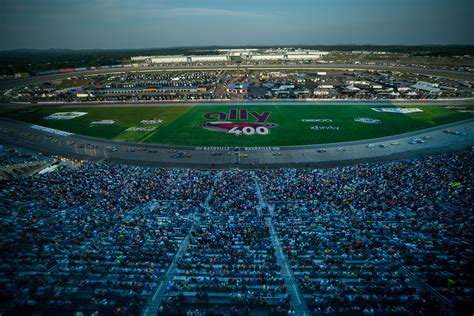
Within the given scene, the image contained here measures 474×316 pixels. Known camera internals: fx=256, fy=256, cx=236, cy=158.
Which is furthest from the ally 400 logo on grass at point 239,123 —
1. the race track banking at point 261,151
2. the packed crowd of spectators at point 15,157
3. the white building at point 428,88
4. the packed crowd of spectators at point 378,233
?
the white building at point 428,88

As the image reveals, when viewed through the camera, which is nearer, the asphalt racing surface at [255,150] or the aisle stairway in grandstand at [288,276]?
the aisle stairway in grandstand at [288,276]

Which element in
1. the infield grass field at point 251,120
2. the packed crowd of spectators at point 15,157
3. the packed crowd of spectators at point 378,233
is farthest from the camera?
the infield grass field at point 251,120

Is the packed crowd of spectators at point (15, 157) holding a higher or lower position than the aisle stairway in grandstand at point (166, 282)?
higher

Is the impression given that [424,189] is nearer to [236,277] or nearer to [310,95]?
[236,277]

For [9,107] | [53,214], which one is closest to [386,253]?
[53,214]

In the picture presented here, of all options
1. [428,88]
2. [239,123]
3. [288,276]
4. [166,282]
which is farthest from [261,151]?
[428,88]

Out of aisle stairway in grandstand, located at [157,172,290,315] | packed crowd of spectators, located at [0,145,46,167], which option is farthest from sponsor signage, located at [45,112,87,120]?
aisle stairway in grandstand, located at [157,172,290,315]

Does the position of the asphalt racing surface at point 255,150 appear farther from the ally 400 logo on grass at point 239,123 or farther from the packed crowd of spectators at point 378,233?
the ally 400 logo on grass at point 239,123
